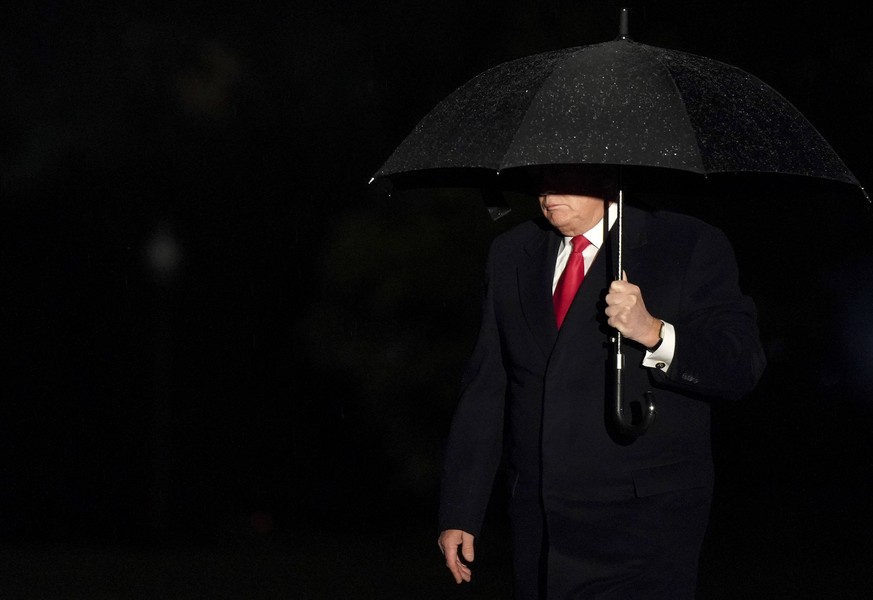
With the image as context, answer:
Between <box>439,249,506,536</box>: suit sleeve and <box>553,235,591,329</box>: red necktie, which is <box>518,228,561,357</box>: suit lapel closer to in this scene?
<box>553,235,591,329</box>: red necktie

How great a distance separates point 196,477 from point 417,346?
2951 mm

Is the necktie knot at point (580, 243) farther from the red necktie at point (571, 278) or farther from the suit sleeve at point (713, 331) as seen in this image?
the suit sleeve at point (713, 331)

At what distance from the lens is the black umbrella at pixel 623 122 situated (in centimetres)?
432

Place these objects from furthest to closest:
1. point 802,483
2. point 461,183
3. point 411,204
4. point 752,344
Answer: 1. point 802,483
2. point 411,204
3. point 461,183
4. point 752,344

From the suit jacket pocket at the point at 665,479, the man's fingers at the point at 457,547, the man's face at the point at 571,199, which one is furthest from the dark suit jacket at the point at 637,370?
the man's fingers at the point at 457,547

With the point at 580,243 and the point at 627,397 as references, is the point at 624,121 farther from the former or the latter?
the point at 627,397

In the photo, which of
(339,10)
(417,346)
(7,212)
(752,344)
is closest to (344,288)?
(417,346)

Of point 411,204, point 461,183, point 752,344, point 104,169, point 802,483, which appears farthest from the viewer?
point 104,169

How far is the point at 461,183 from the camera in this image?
5.45 meters

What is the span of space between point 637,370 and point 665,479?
314 mm

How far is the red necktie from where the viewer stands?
4852 millimetres

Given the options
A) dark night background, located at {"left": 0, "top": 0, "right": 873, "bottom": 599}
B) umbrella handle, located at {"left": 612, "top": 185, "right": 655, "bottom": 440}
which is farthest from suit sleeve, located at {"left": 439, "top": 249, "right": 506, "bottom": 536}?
dark night background, located at {"left": 0, "top": 0, "right": 873, "bottom": 599}

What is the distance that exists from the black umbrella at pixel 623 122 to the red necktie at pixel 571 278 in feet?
0.78

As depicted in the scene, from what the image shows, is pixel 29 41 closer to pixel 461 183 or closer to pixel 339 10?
pixel 339 10
